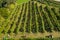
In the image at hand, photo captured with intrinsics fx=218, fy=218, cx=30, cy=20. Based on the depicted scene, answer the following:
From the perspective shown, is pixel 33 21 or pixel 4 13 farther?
pixel 4 13

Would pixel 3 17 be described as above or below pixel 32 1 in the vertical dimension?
below

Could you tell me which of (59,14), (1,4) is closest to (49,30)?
(59,14)

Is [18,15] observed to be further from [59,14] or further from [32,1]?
[59,14]

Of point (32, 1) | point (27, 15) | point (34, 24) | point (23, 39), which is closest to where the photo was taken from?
point (23, 39)

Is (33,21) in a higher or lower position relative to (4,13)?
lower

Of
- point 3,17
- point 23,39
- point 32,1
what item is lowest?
point 23,39

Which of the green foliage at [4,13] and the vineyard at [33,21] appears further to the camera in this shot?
the green foliage at [4,13]

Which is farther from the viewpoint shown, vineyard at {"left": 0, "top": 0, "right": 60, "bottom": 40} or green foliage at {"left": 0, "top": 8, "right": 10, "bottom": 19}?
green foliage at {"left": 0, "top": 8, "right": 10, "bottom": 19}

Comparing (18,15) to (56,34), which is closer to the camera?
(56,34)
